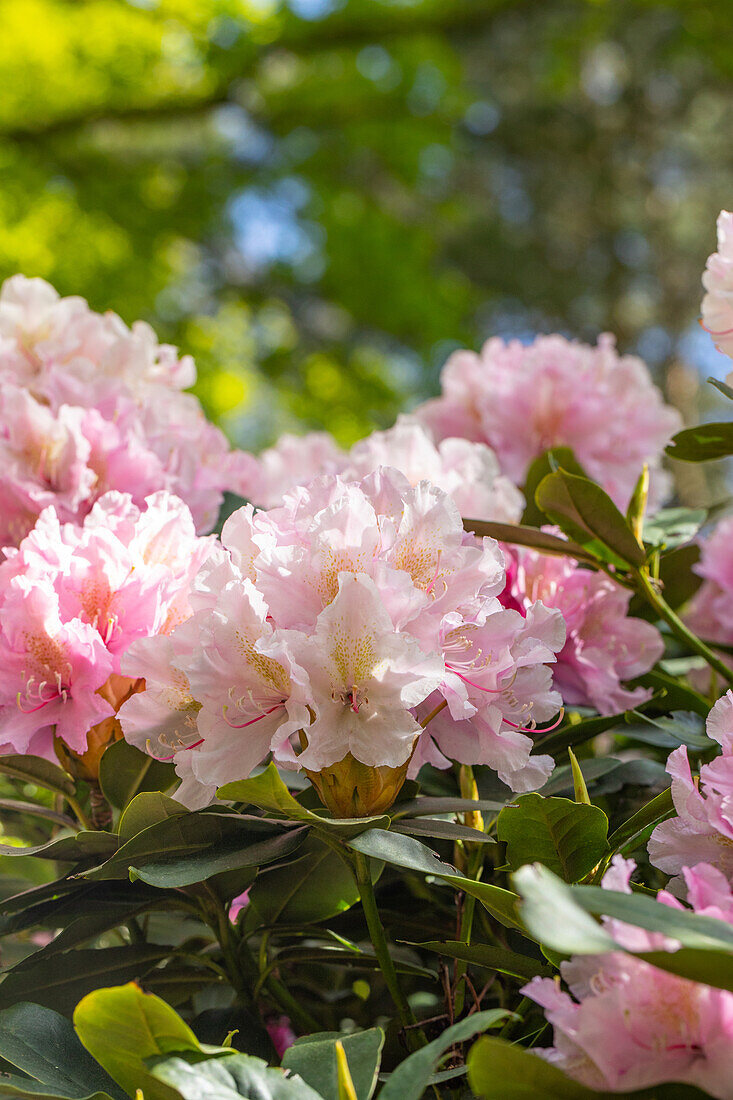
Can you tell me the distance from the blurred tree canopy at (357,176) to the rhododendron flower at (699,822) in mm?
3629

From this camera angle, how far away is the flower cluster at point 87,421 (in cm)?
56

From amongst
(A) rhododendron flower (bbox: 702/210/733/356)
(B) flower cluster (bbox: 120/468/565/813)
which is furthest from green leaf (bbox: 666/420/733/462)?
(B) flower cluster (bbox: 120/468/565/813)

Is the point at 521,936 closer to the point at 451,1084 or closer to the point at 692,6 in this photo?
the point at 451,1084

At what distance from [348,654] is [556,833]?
9cm

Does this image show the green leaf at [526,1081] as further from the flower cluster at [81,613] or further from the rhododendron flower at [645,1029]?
the flower cluster at [81,613]

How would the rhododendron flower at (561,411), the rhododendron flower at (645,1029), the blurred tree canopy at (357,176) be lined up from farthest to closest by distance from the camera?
the blurred tree canopy at (357,176), the rhododendron flower at (561,411), the rhododendron flower at (645,1029)

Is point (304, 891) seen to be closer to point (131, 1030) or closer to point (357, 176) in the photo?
point (131, 1030)

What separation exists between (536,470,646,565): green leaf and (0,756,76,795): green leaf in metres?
0.27

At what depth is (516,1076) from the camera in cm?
26

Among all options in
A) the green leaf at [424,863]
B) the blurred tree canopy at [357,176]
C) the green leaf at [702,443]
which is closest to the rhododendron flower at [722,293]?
the green leaf at [702,443]

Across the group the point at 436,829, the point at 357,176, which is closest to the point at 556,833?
the point at 436,829

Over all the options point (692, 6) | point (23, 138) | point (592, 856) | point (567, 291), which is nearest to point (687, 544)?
point (592, 856)

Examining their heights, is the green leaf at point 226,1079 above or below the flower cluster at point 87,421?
below

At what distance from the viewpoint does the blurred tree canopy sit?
13.6 feet
